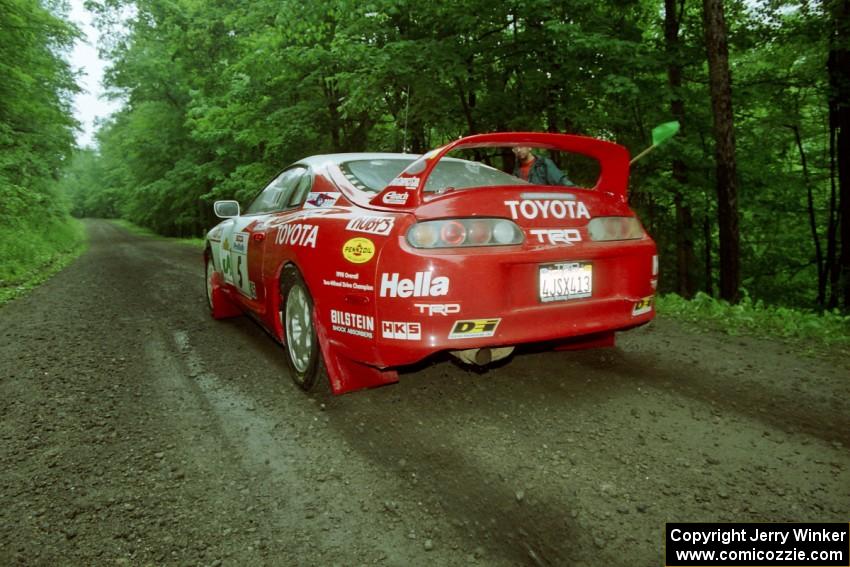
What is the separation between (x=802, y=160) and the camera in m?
12.8

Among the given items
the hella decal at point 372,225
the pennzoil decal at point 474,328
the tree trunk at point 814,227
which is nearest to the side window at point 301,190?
the hella decal at point 372,225

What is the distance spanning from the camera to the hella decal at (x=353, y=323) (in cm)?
260

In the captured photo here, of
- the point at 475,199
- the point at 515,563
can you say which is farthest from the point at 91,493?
the point at 475,199

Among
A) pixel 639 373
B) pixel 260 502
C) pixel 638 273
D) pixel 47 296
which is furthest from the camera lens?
pixel 47 296

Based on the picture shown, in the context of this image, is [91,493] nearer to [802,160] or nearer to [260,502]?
[260,502]

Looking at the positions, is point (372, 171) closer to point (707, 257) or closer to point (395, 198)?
point (395, 198)

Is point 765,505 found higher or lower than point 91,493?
lower

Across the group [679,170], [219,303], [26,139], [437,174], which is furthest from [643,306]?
[26,139]

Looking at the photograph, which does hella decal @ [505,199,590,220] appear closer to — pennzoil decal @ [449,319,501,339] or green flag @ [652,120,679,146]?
pennzoil decal @ [449,319,501,339]

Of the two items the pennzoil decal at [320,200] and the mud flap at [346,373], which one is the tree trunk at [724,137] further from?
the mud flap at [346,373]

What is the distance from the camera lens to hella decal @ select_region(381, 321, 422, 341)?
2480mm

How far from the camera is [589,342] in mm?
3580

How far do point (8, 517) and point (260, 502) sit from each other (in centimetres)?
95

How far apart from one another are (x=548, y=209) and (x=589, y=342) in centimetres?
125
